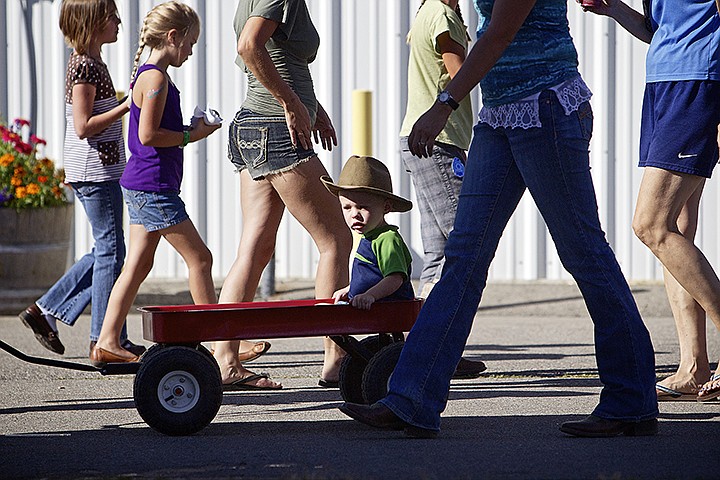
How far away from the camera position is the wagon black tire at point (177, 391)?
435 centimetres

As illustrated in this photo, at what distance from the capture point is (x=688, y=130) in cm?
480

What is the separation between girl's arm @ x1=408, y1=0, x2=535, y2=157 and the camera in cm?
401

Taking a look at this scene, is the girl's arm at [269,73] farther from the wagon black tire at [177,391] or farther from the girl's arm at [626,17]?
the girl's arm at [626,17]

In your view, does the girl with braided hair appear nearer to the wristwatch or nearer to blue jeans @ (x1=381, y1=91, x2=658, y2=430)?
blue jeans @ (x1=381, y1=91, x2=658, y2=430)

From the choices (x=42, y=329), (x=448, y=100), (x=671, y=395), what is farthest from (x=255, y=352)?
(x=448, y=100)

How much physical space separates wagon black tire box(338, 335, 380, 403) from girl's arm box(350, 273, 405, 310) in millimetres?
274

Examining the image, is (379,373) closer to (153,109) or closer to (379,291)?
(379,291)

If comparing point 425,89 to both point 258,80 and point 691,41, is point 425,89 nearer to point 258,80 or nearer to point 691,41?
point 258,80

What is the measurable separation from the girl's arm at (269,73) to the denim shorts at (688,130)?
140 cm

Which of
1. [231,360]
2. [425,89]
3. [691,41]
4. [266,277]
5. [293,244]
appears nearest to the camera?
[691,41]

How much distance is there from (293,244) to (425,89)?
3.98 meters

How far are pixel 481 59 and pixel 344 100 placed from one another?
5.68 metres

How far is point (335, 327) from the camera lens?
4492 mm

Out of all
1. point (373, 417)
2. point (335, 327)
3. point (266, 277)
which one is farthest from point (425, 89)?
Answer: point (266, 277)
